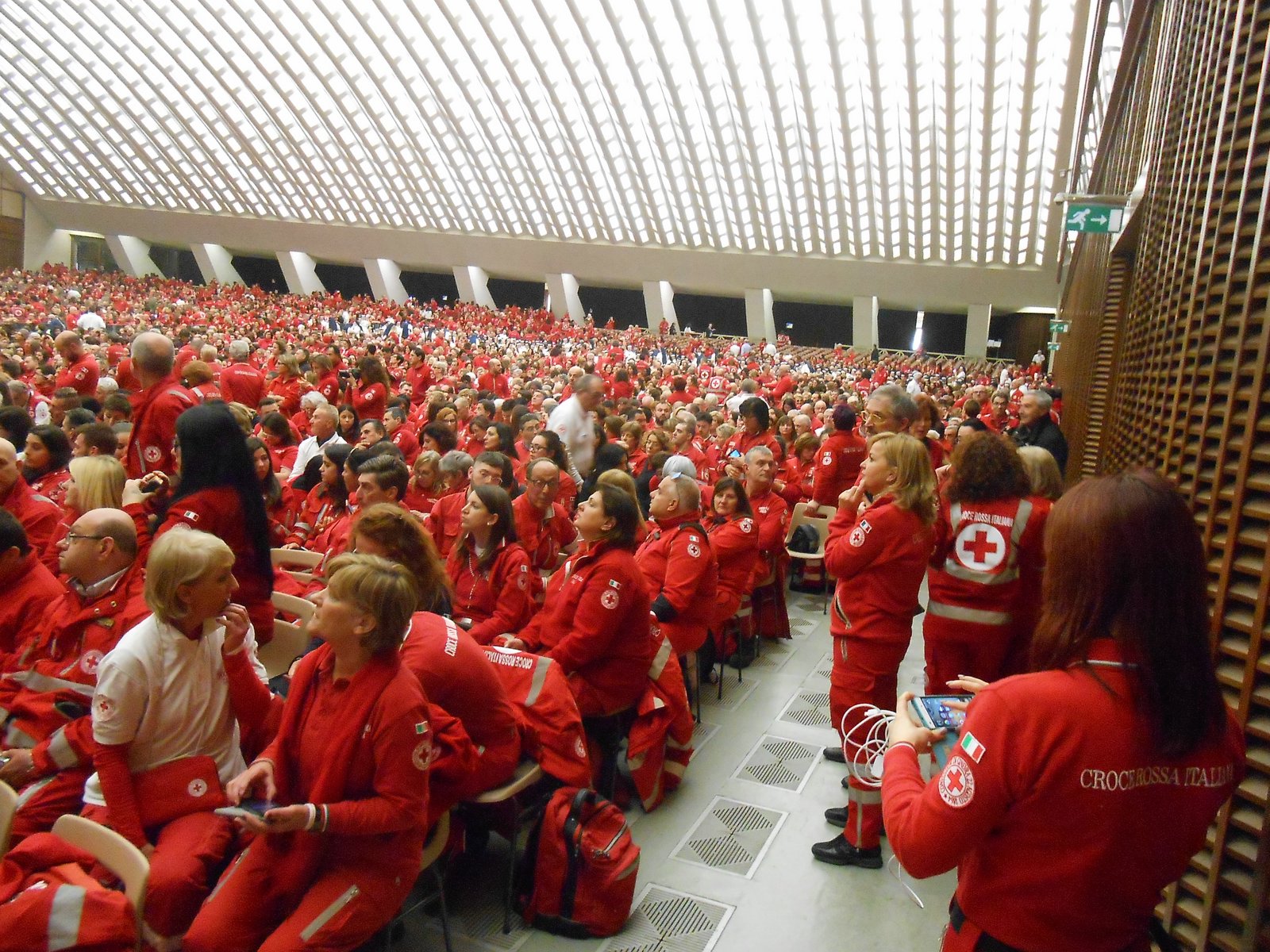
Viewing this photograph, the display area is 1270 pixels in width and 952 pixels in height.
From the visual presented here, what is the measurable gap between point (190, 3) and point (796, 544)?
1412 inches

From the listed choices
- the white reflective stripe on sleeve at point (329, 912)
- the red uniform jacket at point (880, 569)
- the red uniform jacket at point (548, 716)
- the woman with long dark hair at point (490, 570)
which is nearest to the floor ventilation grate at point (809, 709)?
the red uniform jacket at point (880, 569)

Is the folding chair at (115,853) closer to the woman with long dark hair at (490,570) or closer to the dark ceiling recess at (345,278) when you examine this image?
the woman with long dark hair at (490,570)

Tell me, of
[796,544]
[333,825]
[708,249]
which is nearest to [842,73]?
[708,249]

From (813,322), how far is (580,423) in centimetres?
3727

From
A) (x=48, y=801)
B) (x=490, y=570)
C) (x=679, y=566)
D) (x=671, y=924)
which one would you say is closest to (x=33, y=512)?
(x=48, y=801)

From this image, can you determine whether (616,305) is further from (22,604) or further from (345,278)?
(22,604)

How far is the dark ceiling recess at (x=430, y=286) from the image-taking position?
47.5 m

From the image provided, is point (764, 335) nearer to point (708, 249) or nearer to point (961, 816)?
point (708, 249)

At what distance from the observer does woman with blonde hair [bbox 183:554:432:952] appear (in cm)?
257

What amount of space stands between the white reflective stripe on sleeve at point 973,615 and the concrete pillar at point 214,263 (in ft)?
162

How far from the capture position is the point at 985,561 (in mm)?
3791

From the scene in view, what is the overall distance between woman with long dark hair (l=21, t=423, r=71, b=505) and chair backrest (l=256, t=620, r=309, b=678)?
7.75 ft

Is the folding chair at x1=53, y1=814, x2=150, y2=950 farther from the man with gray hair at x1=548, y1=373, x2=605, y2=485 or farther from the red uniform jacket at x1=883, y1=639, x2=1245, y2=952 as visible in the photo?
the man with gray hair at x1=548, y1=373, x2=605, y2=485

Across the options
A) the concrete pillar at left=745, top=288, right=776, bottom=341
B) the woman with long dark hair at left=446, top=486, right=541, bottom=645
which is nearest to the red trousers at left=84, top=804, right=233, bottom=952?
the woman with long dark hair at left=446, top=486, right=541, bottom=645
